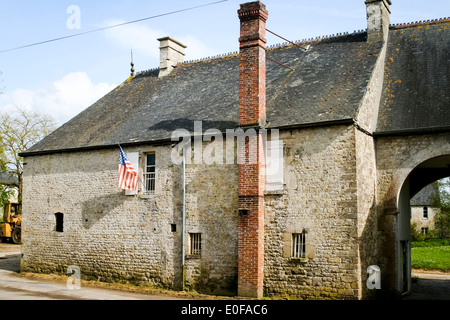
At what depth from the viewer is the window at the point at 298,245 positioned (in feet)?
48.9

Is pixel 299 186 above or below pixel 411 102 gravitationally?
below

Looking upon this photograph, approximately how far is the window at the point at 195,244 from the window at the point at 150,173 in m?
2.49

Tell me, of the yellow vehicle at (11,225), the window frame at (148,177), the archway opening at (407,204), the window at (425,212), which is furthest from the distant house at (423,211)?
the window frame at (148,177)

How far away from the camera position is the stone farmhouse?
48.4 ft

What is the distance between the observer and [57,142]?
21344 millimetres

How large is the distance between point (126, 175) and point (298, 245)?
657cm

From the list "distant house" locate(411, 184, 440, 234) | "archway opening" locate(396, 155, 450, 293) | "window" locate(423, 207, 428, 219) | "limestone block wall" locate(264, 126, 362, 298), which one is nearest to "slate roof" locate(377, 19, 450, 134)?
"archway opening" locate(396, 155, 450, 293)

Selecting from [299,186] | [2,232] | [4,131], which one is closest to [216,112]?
[299,186]

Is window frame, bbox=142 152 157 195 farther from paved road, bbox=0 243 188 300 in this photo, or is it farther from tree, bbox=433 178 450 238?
tree, bbox=433 178 450 238

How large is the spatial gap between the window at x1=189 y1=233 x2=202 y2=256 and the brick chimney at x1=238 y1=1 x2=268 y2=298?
182 centimetres

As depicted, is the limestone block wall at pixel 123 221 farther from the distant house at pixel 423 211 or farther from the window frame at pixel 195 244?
the distant house at pixel 423 211

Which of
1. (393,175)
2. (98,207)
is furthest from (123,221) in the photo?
(393,175)

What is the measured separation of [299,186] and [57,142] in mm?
11316
